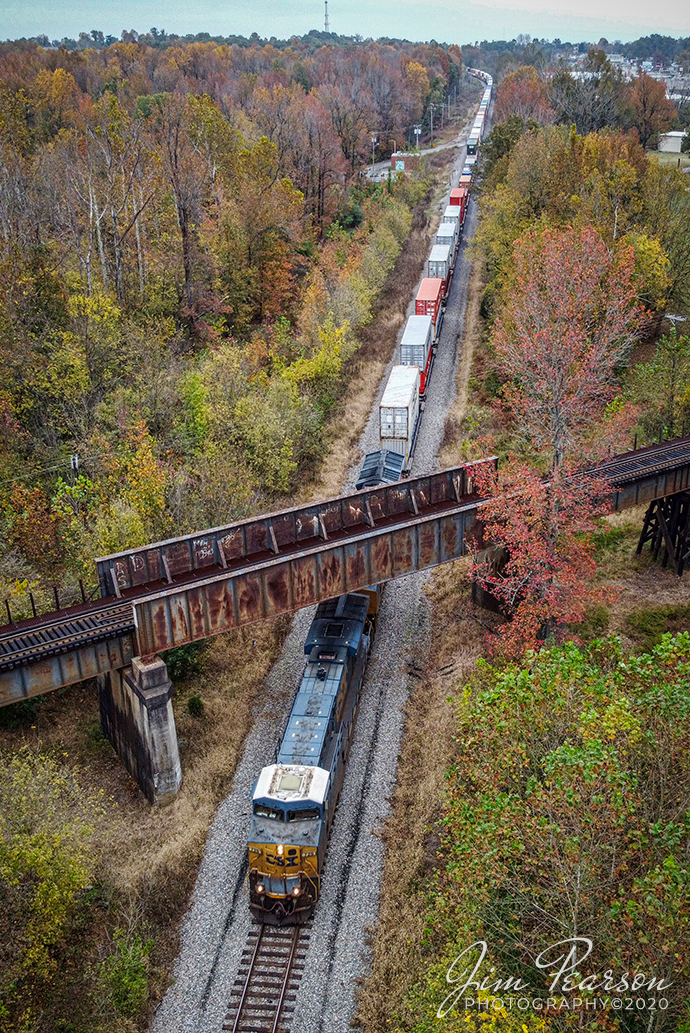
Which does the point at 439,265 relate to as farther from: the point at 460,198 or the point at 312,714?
the point at 312,714

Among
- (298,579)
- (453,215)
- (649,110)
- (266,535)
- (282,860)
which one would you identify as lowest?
(282,860)

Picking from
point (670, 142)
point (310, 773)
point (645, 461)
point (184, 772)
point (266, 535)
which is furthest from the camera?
point (670, 142)

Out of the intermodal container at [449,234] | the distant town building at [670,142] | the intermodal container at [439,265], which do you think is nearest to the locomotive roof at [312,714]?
the intermodal container at [439,265]

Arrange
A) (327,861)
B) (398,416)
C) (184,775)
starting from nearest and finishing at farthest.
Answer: (327,861) → (184,775) → (398,416)

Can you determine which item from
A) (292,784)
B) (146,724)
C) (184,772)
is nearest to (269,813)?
(292,784)

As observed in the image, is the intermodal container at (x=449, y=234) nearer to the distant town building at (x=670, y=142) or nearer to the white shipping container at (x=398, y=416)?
the white shipping container at (x=398, y=416)

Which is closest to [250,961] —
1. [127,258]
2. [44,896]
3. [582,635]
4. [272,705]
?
[44,896]
